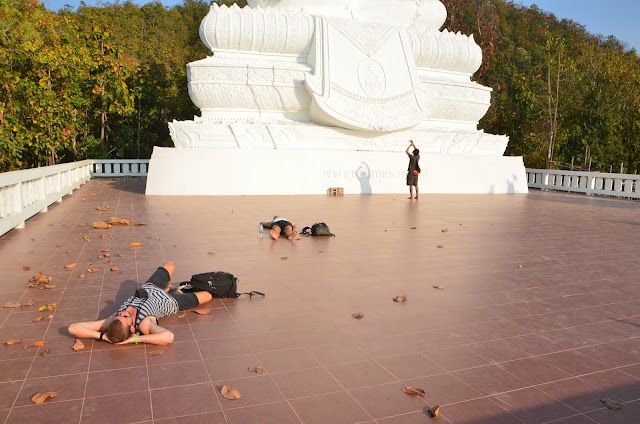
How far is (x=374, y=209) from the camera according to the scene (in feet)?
38.8

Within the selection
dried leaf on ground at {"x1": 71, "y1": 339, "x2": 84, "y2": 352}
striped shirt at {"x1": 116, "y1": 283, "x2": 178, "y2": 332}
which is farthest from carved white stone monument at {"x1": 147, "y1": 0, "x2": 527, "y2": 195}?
dried leaf on ground at {"x1": 71, "y1": 339, "x2": 84, "y2": 352}

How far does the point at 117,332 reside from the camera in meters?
3.70

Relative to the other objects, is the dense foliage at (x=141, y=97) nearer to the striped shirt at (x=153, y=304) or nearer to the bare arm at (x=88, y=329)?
the striped shirt at (x=153, y=304)

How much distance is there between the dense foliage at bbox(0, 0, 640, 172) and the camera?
15922 mm

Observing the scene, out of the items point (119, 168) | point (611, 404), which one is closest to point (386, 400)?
point (611, 404)

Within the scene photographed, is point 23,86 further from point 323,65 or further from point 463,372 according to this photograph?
point 463,372

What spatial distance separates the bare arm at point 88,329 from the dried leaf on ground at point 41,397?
0.81 m

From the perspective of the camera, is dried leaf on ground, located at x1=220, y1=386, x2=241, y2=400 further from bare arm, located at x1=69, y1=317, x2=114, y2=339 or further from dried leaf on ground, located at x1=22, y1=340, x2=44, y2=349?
dried leaf on ground, located at x1=22, y1=340, x2=44, y2=349

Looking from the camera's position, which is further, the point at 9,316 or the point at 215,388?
the point at 9,316

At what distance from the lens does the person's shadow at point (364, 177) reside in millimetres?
15375

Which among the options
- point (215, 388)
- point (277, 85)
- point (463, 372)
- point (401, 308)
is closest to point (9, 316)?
point (215, 388)

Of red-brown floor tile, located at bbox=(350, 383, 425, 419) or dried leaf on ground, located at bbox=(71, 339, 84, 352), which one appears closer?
red-brown floor tile, located at bbox=(350, 383, 425, 419)

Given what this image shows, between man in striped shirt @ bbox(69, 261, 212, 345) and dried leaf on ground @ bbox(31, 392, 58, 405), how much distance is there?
724 millimetres

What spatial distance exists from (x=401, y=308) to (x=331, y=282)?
1.01 meters
